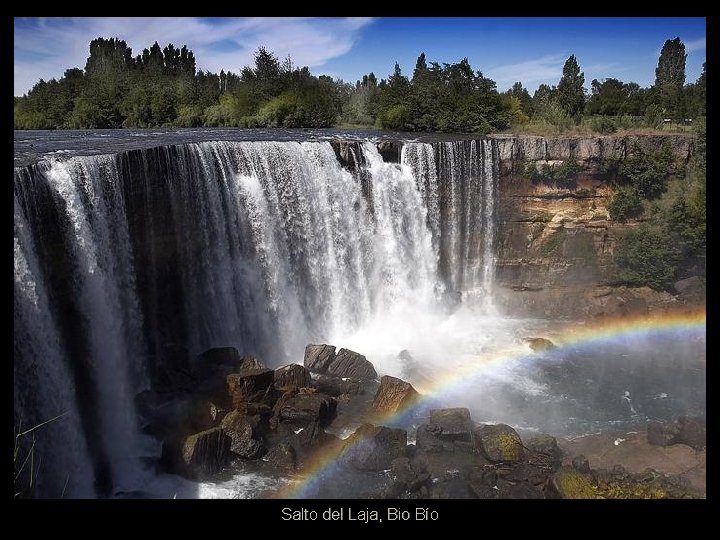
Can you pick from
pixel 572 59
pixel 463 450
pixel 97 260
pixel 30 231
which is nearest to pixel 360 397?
pixel 463 450

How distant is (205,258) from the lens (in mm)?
16594

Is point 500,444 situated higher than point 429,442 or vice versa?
point 500,444

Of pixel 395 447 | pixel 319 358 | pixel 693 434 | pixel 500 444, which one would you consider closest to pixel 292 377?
pixel 319 358

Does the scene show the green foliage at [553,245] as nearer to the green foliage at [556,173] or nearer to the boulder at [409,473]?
the green foliage at [556,173]

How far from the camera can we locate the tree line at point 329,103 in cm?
3123

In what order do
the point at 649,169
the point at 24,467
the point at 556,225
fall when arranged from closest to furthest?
the point at 24,467, the point at 649,169, the point at 556,225

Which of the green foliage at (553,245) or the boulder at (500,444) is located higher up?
the green foliage at (553,245)

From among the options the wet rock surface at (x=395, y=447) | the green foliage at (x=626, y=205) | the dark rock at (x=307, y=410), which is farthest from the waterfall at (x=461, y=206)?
the dark rock at (x=307, y=410)

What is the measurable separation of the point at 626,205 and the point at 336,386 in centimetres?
1566

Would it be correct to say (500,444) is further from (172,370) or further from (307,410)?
(172,370)

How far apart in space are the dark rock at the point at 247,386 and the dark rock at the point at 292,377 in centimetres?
76
